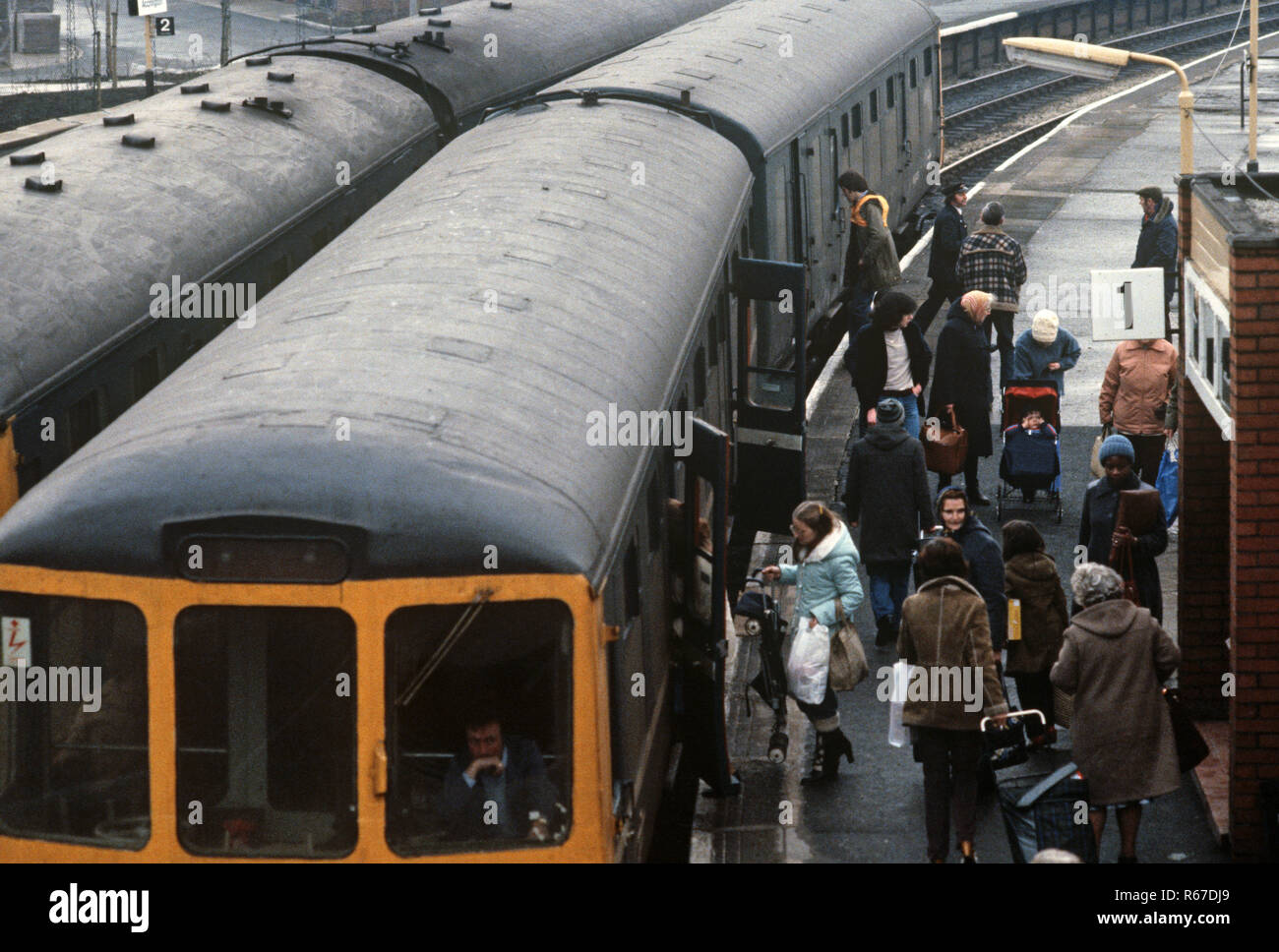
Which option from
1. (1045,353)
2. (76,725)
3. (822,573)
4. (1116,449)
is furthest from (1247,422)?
(1045,353)

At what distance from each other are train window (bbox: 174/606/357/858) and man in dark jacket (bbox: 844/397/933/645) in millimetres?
5351

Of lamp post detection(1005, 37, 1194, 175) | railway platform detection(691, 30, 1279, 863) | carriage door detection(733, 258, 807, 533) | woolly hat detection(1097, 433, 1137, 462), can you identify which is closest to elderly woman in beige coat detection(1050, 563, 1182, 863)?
railway platform detection(691, 30, 1279, 863)

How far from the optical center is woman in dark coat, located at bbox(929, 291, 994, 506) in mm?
13188

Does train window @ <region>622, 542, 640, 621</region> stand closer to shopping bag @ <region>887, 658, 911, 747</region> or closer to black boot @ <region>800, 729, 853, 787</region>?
shopping bag @ <region>887, 658, 911, 747</region>

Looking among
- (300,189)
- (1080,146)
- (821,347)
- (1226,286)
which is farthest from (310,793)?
(1080,146)

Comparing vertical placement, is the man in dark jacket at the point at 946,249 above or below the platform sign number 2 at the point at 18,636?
above

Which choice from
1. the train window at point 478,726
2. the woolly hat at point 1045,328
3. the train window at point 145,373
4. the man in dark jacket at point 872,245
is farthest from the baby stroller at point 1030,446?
the train window at point 478,726

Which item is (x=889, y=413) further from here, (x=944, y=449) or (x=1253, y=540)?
(x=1253, y=540)

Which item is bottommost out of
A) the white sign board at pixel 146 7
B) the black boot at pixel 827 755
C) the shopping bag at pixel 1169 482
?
the black boot at pixel 827 755

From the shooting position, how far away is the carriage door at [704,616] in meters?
8.14

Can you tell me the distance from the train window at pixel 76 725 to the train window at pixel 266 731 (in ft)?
0.55

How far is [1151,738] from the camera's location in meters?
8.10

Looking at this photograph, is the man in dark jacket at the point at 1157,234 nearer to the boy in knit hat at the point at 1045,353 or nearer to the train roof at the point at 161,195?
the boy in knit hat at the point at 1045,353

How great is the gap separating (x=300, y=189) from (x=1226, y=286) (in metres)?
5.89
